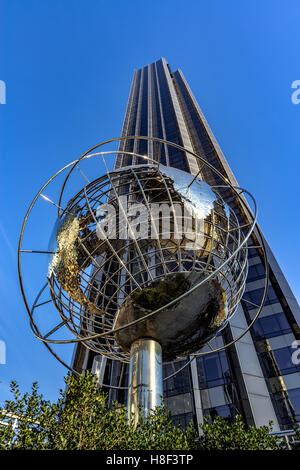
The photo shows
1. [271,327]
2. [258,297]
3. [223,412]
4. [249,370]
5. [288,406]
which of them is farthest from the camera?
[258,297]

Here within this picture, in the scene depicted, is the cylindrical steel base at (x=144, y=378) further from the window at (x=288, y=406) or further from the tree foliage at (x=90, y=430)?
the window at (x=288, y=406)

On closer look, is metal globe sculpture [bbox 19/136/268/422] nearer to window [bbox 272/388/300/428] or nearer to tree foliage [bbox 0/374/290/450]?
tree foliage [bbox 0/374/290/450]

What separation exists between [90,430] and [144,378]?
1.32 metres

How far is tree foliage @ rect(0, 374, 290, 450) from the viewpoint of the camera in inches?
→ 163

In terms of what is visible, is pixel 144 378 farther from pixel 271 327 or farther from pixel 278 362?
pixel 271 327

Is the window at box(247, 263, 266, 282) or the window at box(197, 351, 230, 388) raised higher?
the window at box(247, 263, 266, 282)

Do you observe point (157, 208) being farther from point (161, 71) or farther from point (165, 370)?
point (161, 71)

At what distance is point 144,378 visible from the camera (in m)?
5.35

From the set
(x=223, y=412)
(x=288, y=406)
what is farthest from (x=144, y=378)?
(x=288, y=406)

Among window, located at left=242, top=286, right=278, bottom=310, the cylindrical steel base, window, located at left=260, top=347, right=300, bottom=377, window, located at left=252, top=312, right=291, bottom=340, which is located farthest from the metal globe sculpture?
window, located at left=242, top=286, right=278, bottom=310

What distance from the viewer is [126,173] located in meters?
7.18

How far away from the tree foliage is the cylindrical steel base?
25 centimetres

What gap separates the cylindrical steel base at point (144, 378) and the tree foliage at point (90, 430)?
25 cm
